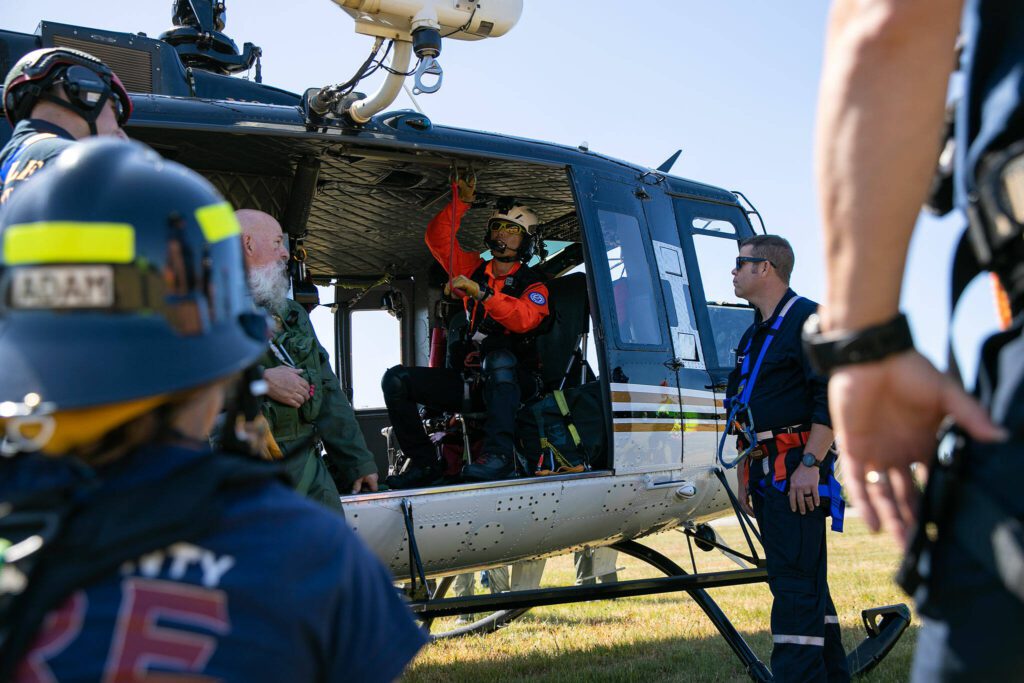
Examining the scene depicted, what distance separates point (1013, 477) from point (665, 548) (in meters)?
16.1

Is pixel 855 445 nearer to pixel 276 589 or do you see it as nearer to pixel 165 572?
pixel 276 589

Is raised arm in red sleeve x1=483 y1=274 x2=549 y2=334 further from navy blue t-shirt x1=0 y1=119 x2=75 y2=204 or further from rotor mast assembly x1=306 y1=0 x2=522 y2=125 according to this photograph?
navy blue t-shirt x1=0 y1=119 x2=75 y2=204

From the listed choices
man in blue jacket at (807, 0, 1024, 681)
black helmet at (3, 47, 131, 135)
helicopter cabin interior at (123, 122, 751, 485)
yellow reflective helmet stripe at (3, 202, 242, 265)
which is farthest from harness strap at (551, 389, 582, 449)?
yellow reflective helmet stripe at (3, 202, 242, 265)

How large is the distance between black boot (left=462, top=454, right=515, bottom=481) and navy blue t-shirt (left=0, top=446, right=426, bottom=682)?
3644 mm

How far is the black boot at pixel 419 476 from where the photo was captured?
4.96 metres

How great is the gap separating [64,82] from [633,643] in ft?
15.4

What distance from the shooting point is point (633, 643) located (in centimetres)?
604

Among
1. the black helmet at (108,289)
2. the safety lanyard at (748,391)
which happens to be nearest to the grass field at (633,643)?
the safety lanyard at (748,391)

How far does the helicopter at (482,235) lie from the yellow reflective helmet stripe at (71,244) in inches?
110

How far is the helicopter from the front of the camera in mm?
4113

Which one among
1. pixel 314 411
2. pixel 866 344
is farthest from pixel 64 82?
pixel 866 344

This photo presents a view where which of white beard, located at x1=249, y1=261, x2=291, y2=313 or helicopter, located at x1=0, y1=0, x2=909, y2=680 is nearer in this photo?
white beard, located at x1=249, y1=261, x2=291, y2=313

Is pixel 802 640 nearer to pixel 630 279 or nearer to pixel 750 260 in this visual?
pixel 750 260

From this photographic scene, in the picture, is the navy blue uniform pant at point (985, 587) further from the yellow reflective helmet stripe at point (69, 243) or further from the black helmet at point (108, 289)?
the yellow reflective helmet stripe at point (69, 243)
